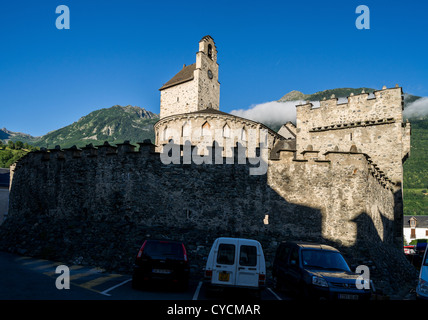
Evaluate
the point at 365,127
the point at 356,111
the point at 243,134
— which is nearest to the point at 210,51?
the point at 243,134

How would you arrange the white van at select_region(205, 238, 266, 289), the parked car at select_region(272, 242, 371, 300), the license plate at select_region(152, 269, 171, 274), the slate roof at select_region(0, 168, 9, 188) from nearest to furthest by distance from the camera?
the parked car at select_region(272, 242, 371, 300), the white van at select_region(205, 238, 266, 289), the license plate at select_region(152, 269, 171, 274), the slate roof at select_region(0, 168, 9, 188)

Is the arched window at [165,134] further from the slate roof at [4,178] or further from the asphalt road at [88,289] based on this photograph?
the slate roof at [4,178]

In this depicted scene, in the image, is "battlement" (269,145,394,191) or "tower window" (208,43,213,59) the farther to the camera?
"tower window" (208,43,213,59)

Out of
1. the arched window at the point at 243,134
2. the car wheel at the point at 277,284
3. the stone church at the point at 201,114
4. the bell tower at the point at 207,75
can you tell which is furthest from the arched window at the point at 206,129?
the car wheel at the point at 277,284

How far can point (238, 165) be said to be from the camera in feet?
58.0

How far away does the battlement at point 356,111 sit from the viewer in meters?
26.4

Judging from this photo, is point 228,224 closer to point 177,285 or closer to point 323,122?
point 177,285

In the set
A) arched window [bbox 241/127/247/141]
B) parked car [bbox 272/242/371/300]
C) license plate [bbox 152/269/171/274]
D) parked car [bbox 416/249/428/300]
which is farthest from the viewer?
arched window [bbox 241/127/247/141]

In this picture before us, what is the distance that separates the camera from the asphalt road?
9.23m

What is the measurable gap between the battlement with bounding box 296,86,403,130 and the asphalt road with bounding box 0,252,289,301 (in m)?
19.9

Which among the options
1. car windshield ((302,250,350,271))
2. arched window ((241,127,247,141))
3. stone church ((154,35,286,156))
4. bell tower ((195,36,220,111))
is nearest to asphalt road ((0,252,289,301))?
car windshield ((302,250,350,271))

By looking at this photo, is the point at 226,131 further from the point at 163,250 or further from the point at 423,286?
the point at 423,286

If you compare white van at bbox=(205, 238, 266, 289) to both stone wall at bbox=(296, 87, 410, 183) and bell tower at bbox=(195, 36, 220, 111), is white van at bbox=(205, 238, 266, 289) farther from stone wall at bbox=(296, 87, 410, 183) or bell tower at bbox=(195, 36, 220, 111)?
bell tower at bbox=(195, 36, 220, 111)

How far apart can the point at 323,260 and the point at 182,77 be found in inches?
1656
